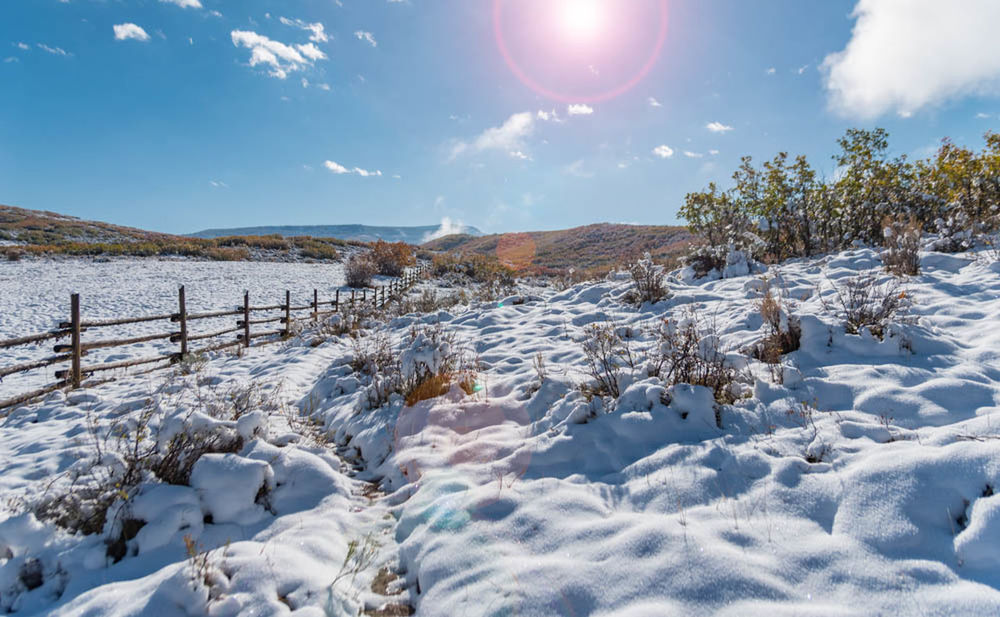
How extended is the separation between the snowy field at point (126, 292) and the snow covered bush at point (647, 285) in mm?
10186

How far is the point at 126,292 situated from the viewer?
15633 millimetres

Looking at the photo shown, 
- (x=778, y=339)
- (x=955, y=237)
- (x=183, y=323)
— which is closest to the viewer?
(x=778, y=339)

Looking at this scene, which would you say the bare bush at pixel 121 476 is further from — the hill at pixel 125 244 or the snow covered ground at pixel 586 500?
the hill at pixel 125 244

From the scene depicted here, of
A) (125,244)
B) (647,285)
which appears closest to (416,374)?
(647,285)

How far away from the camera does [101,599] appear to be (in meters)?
2.03

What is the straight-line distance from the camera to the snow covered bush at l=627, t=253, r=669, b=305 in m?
7.01

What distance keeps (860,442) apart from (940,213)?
29.5 ft

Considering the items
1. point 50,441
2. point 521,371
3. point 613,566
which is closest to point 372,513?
point 613,566

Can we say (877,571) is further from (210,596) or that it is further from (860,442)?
(210,596)

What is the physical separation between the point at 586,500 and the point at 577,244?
2418 inches

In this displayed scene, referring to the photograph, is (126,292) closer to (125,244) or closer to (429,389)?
(429,389)

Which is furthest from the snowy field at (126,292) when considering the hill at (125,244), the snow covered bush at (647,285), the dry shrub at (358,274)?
the snow covered bush at (647,285)

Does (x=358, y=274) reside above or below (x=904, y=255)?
below

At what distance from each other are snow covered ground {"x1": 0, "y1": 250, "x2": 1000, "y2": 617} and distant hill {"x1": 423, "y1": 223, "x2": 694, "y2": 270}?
118 ft
